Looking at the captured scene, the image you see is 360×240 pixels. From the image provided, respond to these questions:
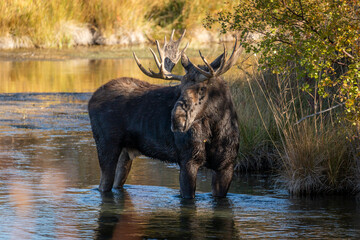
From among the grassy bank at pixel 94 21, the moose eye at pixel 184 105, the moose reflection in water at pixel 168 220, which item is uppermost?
the grassy bank at pixel 94 21

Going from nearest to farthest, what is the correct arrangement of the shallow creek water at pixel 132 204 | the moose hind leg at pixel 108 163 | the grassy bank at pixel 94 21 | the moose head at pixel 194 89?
the shallow creek water at pixel 132 204 → the moose head at pixel 194 89 → the moose hind leg at pixel 108 163 → the grassy bank at pixel 94 21

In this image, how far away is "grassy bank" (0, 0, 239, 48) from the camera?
28875 mm

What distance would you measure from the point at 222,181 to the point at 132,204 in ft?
3.65

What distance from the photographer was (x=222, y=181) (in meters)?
9.15

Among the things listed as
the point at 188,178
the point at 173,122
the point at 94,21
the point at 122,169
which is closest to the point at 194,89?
the point at 173,122

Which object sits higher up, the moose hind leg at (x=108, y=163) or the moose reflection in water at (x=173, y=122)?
the moose reflection in water at (x=173, y=122)

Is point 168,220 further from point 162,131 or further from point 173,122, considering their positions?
point 162,131

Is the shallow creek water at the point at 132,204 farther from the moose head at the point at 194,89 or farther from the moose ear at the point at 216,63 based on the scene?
the moose ear at the point at 216,63

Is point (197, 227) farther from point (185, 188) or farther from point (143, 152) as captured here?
point (143, 152)

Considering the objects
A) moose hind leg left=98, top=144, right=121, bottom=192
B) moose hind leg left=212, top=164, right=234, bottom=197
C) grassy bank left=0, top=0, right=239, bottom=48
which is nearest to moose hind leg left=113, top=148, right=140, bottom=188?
moose hind leg left=98, top=144, right=121, bottom=192

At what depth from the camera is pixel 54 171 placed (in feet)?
35.3

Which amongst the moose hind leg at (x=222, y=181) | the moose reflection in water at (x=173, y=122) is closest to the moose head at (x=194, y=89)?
the moose reflection in water at (x=173, y=122)

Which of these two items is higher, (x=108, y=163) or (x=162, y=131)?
(x=162, y=131)

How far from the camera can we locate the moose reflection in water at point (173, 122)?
868 cm
